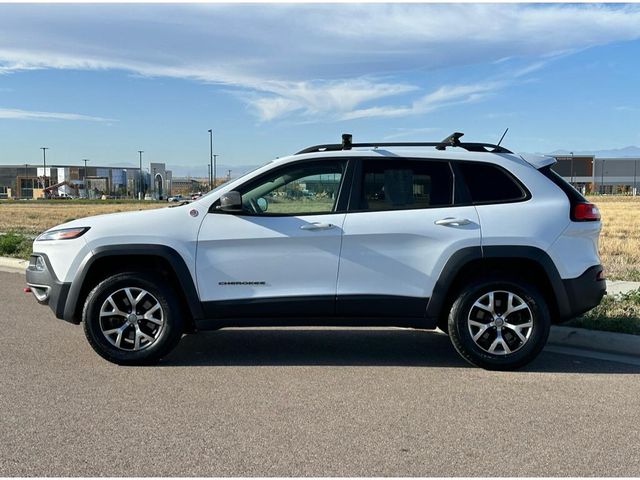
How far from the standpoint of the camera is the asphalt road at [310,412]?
3627mm

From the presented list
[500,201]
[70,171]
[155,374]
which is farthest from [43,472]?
[70,171]

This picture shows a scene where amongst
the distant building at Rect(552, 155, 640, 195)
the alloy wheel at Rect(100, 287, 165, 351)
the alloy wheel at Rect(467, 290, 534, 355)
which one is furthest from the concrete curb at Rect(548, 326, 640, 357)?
the distant building at Rect(552, 155, 640, 195)

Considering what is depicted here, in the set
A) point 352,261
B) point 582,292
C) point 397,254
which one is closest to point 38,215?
point 352,261

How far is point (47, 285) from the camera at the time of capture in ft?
18.5

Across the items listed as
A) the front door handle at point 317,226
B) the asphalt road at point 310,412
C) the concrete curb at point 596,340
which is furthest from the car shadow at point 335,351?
the front door handle at point 317,226

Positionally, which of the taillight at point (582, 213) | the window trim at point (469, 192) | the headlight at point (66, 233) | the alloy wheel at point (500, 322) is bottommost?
the alloy wheel at point (500, 322)

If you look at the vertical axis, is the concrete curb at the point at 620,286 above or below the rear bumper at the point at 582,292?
below

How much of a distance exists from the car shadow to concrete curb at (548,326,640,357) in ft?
1.30

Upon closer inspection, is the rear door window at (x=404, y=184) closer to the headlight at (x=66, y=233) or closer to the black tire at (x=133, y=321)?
A: the black tire at (x=133, y=321)

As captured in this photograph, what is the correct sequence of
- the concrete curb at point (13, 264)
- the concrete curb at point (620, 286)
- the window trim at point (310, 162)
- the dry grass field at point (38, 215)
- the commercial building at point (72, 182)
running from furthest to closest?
the commercial building at point (72, 182)
the dry grass field at point (38, 215)
the concrete curb at point (13, 264)
the concrete curb at point (620, 286)
the window trim at point (310, 162)

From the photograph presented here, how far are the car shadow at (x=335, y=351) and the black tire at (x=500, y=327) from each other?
9.3 inches

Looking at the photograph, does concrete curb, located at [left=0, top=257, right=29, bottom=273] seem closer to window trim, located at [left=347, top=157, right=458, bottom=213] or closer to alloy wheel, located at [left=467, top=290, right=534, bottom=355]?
window trim, located at [left=347, top=157, right=458, bottom=213]

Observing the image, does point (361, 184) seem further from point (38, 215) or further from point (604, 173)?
point (604, 173)

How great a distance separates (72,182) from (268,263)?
12764cm
